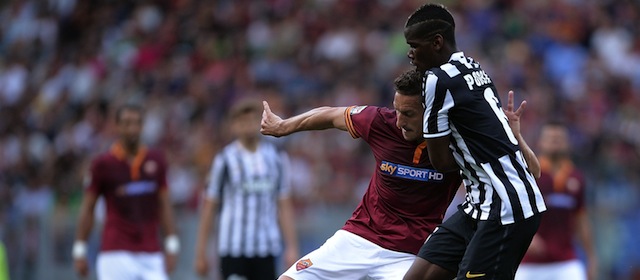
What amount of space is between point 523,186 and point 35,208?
38.2 feet

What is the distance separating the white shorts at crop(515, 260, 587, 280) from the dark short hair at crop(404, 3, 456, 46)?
15.7ft

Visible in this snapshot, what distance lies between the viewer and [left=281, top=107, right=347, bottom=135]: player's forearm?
6727mm

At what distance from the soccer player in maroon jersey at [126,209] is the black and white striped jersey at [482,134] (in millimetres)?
4450

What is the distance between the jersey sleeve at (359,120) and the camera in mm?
6800

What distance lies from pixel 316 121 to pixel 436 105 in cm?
101

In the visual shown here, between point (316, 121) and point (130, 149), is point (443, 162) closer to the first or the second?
point (316, 121)

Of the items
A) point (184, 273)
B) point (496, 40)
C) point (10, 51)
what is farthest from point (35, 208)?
point (496, 40)

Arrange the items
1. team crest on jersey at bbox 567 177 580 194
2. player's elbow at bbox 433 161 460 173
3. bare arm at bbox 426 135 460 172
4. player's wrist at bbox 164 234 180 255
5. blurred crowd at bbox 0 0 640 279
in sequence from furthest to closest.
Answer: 1. blurred crowd at bbox 0 0 640 279
2. team crest on jersey at bbox 567 177 580 194
3. player's wrist at bbox 164 234 180 255
4. player's elbow at bbox 433 161 460 173
5. bare arm at bbox 426 135 460 172

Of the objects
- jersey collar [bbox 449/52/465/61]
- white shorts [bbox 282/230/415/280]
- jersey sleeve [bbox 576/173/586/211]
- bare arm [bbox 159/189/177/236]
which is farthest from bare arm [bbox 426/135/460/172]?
jersey sleeve [bbox 576/173/586/211]

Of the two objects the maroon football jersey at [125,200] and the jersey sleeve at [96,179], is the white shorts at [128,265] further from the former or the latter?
the jersey sleeve at [96,179]

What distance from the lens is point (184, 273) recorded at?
13.9 metres

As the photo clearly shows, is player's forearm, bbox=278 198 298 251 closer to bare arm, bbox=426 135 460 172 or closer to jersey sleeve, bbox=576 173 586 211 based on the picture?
jersey sleeve, bbox=576 173 586 211

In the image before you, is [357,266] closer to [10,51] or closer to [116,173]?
[116,173]

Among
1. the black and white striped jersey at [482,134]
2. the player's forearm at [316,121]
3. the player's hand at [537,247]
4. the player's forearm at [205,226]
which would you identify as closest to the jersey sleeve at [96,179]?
the player's forearm at [205,226]
